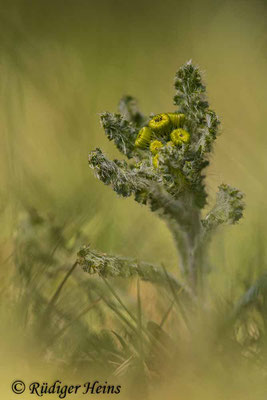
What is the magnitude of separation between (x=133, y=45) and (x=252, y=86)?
0.44m

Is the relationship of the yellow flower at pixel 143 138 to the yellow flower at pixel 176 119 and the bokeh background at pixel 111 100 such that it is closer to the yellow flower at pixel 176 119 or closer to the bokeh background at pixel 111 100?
the yellow flower at pixel 176 119

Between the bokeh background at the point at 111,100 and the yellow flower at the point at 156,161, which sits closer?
the yellow flower at the point at 156,161

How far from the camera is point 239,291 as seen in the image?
955 mm

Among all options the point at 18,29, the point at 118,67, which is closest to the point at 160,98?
the point at 118,67

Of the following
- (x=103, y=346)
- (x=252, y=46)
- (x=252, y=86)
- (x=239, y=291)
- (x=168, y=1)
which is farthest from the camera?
(x=168, y=1)

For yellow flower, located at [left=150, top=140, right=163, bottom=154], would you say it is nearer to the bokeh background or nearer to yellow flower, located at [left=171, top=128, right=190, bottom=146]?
yellow flower, located at [left=171, top=128, right=190, bottom=146]

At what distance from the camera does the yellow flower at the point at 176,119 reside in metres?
0.89

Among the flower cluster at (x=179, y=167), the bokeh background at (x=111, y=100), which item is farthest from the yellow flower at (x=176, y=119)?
the bokeh background at (x=111, y=100)

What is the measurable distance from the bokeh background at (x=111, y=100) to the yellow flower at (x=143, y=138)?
0.17 meters

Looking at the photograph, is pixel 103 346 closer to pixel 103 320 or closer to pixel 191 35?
pixel 103 320

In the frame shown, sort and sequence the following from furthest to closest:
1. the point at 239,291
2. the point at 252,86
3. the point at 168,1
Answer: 1. the point at 168,1
2. the point at 252,86
3. the point at 239,291

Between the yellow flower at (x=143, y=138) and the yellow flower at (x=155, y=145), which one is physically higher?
the yellow flower at (x=143, y=138)

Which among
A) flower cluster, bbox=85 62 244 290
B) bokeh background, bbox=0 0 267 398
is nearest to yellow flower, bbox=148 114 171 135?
flower cluster, bbox=85 62 244 290

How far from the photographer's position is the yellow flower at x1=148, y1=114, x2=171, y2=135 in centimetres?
88
